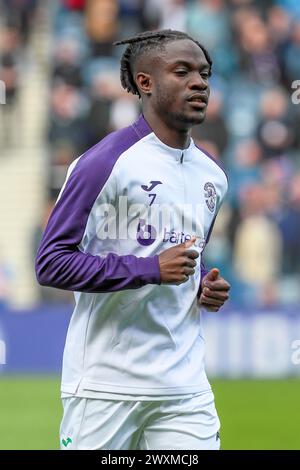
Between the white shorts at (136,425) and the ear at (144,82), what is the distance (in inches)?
53.1

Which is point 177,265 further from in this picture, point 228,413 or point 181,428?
point 228,413

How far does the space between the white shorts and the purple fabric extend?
523mm

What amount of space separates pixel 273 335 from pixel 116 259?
9.01 metres

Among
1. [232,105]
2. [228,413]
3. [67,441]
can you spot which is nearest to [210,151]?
[232,105]

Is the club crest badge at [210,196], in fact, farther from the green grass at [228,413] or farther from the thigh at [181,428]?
the green grass at [228,413]

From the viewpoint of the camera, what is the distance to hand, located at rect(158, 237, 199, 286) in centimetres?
495

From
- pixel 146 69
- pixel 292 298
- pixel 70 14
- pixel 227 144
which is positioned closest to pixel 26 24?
pixel 70 14

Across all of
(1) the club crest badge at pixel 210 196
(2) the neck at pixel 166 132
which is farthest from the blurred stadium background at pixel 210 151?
(2) the neck at pixel 166 132

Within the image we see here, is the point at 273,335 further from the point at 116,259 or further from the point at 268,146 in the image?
the point at 116,259

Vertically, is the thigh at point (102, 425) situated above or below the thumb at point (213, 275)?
below

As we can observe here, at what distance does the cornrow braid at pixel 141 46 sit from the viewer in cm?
530

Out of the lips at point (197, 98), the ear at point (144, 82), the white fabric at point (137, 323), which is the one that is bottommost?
the white fabric at point (137, 323)

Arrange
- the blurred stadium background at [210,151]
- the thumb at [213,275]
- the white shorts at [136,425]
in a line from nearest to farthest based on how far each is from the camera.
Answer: the white shorts at [136,425] < the thumb at [213,275] < the blurred stadium background at [210,151]

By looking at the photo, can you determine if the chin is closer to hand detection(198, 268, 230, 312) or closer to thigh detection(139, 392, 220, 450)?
hand detection(198, 268, 230, 312)
